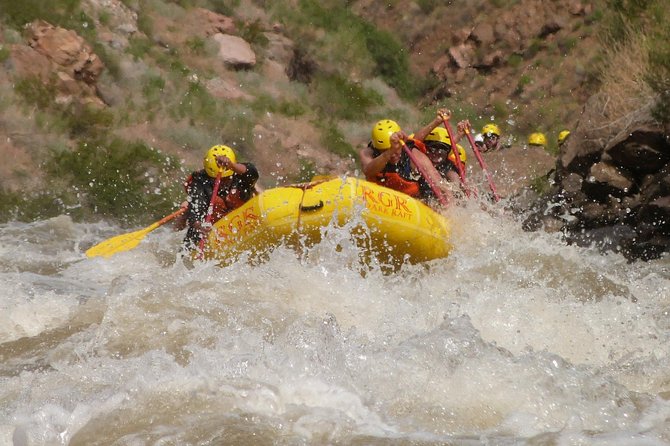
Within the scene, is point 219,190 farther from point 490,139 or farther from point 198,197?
point 490,139

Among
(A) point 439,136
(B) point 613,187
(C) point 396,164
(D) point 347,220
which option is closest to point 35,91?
(A) point 439,136

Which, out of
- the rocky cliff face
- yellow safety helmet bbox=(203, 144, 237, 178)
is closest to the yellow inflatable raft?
yellow safety helmet bbox=(203, 144, 237, 178)

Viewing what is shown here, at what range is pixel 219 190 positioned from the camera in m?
8.08

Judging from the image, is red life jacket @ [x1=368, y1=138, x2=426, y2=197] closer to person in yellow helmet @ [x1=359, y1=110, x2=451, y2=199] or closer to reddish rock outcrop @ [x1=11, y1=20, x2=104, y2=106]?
person in yellow helmet @ [x1=359, y1=110, x2=451, y2=199]

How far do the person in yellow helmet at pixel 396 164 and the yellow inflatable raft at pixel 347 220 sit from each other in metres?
0.53

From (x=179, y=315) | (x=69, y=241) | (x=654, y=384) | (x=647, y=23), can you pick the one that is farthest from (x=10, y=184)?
(x=654, y=384)

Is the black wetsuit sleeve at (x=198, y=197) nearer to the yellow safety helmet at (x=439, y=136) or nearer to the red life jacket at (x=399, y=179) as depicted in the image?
the red life jacket at (x=399, y=179)

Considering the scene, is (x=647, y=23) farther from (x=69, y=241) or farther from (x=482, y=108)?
(x=69, y=241)

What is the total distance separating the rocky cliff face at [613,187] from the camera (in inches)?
355

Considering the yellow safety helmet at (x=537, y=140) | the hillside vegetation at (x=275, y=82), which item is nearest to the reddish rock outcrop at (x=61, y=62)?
the hillside vegetation at (x=275, y=82)

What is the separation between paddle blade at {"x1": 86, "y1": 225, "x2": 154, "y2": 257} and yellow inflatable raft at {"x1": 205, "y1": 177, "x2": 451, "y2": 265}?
2109 millimetres

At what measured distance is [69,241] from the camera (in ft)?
33.4

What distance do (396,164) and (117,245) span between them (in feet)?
9.96

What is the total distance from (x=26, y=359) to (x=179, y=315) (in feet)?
3.08
